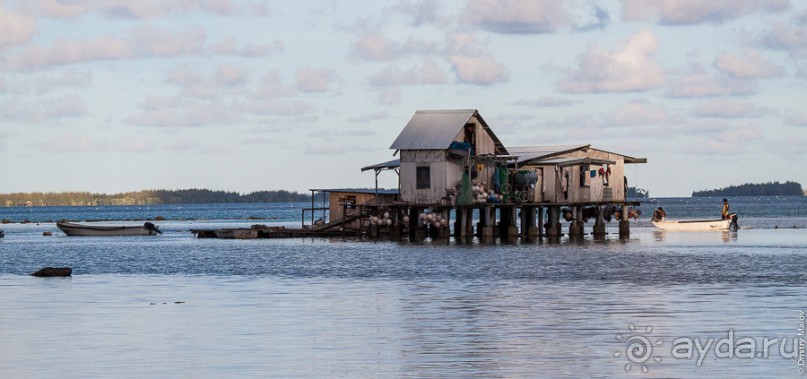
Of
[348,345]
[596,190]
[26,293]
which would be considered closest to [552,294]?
[348,345]

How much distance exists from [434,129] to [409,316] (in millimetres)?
41776

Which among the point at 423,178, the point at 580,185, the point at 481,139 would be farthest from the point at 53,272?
the point at 580,185

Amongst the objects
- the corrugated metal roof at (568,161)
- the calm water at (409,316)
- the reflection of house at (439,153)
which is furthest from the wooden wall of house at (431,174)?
the calm water at (409,316)

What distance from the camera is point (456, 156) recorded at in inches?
2785

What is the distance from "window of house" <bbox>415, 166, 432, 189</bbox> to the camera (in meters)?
71.1

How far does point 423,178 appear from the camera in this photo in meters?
71.4

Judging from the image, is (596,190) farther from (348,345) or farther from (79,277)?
(348,345)

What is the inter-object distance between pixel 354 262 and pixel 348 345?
29.1m

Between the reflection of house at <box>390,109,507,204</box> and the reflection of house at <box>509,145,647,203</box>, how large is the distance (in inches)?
126

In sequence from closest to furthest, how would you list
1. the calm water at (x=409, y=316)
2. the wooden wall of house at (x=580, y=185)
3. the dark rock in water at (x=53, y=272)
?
1. the calm water at (x=409, y=316)
2. the dark rock in water at (x=53, y=272)
3. the wooden wall of house at (x=580, y=185)

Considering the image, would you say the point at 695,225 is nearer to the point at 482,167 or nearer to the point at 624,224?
the point at 624,224

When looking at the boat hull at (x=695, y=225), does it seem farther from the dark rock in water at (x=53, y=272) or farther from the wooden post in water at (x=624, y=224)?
the dark rock in water at (x=53, y=272)

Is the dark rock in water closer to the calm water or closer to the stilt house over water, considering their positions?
the calm water

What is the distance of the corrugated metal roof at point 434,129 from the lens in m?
70.9
